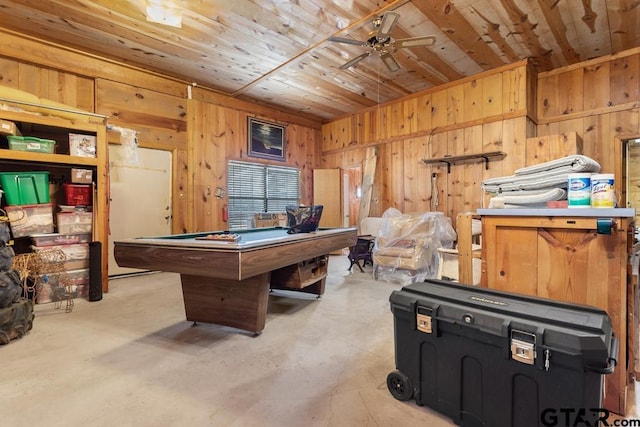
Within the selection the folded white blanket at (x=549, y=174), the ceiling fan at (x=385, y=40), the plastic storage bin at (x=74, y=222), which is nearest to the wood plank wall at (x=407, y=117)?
the plastic storage bin at (x=74, y=222)

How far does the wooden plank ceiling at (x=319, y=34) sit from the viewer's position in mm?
3076

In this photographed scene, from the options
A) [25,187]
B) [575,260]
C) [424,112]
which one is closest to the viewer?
[575,260]

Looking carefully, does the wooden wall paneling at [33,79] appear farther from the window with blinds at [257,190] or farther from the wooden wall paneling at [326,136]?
the wooden wall paneling at [326,136]

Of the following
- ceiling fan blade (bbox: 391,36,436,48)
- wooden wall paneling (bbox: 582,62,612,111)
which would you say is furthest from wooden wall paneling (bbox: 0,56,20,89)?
wooden wall paneling (bbox: 582,62,612,111)

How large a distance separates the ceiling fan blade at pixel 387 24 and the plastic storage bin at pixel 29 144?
3690mm

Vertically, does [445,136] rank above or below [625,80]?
below

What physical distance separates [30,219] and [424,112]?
5696mm

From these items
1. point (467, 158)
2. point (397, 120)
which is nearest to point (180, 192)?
point (397, 120)

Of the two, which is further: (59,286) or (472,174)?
(472,174)

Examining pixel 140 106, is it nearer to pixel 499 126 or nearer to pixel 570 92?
pixel 499 126

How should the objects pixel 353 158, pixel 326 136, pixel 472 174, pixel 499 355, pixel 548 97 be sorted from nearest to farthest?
pixel 499 355 < pixel 548 97 < pixel 472 174 < pixel 353 158 < pixel 326 136

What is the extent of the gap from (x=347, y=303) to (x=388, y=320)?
583 mm

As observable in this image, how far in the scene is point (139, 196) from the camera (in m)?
4.48

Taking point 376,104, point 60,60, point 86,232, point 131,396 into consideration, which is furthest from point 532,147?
point 60,60
